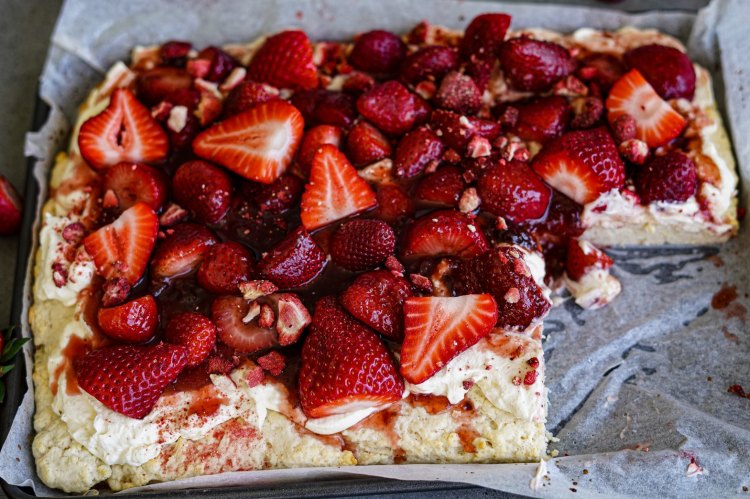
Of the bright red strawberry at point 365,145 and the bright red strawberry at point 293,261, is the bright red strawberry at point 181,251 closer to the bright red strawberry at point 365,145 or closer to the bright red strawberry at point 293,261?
the bright red strawberry at point 293,261

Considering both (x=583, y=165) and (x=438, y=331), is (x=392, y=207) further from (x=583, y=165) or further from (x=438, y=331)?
(x=583, y=165)

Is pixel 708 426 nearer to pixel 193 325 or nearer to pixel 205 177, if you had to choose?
pixel 193 325

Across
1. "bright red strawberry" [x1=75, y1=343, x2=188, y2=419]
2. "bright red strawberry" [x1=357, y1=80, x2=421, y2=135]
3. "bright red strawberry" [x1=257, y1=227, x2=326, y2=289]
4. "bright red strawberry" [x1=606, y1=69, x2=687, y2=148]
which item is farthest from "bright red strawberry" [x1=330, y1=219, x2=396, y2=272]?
"bright red strawberry" [x1=606, y1=69, x2=687, y2=148]

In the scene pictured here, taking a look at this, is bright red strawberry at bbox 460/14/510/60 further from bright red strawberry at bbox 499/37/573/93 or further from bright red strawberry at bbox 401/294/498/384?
bright red strawberry at bbox 401/294/498/384

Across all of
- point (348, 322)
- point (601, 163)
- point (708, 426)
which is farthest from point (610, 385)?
point (348, 322)

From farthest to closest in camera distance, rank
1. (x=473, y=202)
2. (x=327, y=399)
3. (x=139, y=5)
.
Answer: (x=139, y=5) < (x=473, y=202) < (x=327, y=399)

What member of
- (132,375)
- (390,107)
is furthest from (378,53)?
(132,375)

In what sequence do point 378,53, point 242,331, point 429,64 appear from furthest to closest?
point 378,53 → point 429,64 → point 242,331
